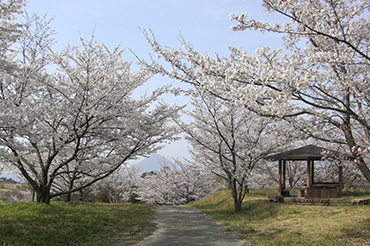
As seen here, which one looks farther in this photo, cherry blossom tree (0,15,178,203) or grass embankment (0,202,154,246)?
cherry blossom tree (0,15,178,203)

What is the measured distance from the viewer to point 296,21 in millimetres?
5590

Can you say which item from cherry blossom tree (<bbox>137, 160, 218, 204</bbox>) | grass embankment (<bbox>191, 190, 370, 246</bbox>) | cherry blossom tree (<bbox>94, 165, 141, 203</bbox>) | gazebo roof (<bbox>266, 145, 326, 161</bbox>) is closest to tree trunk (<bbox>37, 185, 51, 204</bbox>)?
grass embankment (<bbox>191, 190, 370, 246</bbox>)

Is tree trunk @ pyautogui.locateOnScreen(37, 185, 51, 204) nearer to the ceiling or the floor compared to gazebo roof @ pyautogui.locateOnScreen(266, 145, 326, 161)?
nearer to the floor

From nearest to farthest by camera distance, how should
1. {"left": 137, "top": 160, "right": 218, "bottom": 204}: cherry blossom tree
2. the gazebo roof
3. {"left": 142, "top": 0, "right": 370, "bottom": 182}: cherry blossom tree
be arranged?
{"left": 142, "top": 0, "right": 370, "bottom": 182}: cherry blossom tree < the gazebo roof < {"left": 137, "top": 160, "right": 218, "bottom": 204}: cherry blossom tree

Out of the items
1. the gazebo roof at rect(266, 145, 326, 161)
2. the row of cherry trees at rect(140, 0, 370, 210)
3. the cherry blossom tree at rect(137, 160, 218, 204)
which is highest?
the row of cherry trees at rect(140, 0, 370, 210)

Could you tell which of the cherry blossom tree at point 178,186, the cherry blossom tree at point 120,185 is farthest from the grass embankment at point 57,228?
the cherry blossom tree at point 178,186

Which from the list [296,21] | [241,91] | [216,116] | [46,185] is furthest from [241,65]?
[46,185]

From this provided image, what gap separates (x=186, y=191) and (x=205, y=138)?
1374cm

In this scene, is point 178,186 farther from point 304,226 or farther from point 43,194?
point 304,226

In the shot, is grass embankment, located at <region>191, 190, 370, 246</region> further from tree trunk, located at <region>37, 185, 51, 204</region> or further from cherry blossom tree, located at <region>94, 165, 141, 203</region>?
cherry blossom tree, located at <region>94, 165, 141, 203</region>

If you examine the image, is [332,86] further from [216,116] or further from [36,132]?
[36,132]

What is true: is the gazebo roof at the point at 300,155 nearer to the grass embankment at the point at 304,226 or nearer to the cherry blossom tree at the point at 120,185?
the grass embankment at the point at 304,226

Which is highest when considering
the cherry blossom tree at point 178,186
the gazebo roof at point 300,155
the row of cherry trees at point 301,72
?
the row of cherry trees at point 301,72

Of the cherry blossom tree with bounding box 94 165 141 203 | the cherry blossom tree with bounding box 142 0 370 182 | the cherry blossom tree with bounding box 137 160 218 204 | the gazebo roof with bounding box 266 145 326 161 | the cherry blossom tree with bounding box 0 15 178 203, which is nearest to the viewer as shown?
the cherry blossom tree with bounding box 142 0 370 182
